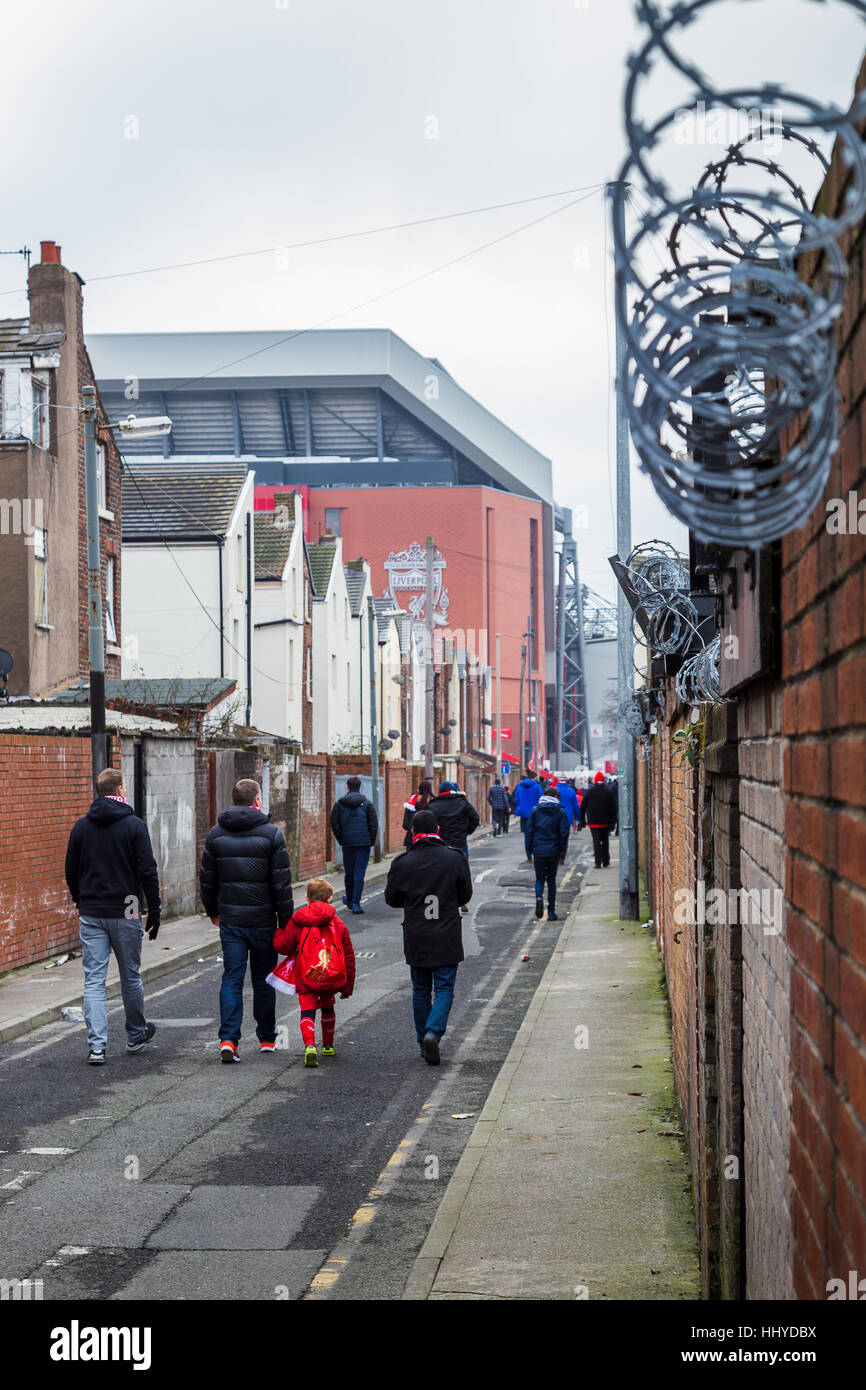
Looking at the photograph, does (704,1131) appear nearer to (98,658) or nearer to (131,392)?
(98,658)

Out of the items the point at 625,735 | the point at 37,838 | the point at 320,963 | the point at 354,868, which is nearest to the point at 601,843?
the point at 354,868

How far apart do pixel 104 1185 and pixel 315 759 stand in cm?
2416

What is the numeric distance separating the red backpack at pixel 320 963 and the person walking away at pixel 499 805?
37159 mm

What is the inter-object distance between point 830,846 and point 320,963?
8.06 metres

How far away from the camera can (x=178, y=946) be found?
56.4 ft

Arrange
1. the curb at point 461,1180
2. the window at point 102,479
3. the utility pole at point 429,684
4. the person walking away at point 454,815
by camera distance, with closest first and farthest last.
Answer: the curb at point 461,1180, the person walking away at point 454,815, the window at point 102,479, the utility pole at point 429,684

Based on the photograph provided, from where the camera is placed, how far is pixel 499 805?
48062 millimetres

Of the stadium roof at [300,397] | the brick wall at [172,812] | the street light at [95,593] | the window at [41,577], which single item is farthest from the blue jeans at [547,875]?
the stadium roof at [300,397]

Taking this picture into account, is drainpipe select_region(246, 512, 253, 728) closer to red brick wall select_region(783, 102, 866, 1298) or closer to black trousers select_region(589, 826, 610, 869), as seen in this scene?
black trousers select_region(589, 826, 610, 869)

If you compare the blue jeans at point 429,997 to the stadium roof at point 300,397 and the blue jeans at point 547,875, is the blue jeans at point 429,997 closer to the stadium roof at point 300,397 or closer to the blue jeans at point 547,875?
the blue jeans at point 547,875

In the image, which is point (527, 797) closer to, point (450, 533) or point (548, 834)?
point (548, 834)

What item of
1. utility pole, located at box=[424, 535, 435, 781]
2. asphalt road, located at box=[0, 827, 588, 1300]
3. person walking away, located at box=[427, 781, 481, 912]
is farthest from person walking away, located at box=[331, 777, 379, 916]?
utility pole, located at box=[424, 535, 435, 781]

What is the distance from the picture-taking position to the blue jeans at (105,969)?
34.3 ft

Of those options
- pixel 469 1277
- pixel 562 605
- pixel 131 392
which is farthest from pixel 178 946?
pixel 562 605
